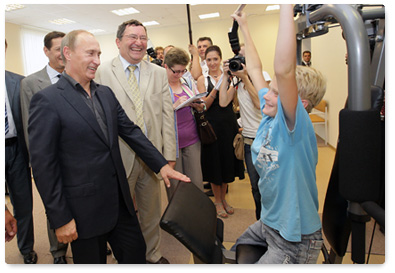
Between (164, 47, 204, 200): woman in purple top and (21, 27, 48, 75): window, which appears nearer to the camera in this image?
(164, 47, 204, 200): woman in purple top

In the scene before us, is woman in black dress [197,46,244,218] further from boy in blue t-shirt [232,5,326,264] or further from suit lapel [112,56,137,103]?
boy in blue t-shirt [232,5,326,264]

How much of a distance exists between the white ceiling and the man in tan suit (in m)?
4.71

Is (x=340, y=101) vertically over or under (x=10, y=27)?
under

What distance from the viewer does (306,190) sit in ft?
3.30

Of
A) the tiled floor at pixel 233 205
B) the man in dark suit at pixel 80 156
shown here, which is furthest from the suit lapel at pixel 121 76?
the tiled floor at pixel 233 205

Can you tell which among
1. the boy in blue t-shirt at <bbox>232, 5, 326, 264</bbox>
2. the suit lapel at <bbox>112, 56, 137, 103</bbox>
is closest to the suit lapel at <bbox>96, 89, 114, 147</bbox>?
the suit lapel at <bbox>112, 56, 137, 103</bbox>

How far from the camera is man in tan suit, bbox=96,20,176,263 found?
5.54ft

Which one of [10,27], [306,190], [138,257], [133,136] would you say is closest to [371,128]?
[306,190]

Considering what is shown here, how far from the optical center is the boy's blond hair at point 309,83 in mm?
1038

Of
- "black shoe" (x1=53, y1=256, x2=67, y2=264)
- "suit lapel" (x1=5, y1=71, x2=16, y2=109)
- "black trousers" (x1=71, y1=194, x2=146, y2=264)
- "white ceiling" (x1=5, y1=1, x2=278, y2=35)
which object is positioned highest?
"white ceiling" (x1=5, y1=1, x2=278, y2=35)

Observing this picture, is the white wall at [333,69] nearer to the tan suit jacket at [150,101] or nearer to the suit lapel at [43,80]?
the tan suit jacket at [150,101]

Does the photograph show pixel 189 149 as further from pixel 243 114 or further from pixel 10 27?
pixel 10 27

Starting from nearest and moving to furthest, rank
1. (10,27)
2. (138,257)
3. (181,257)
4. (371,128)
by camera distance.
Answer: (371,128)
(138,257)
(181,257)
(10,27)

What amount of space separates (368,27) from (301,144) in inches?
25.2
